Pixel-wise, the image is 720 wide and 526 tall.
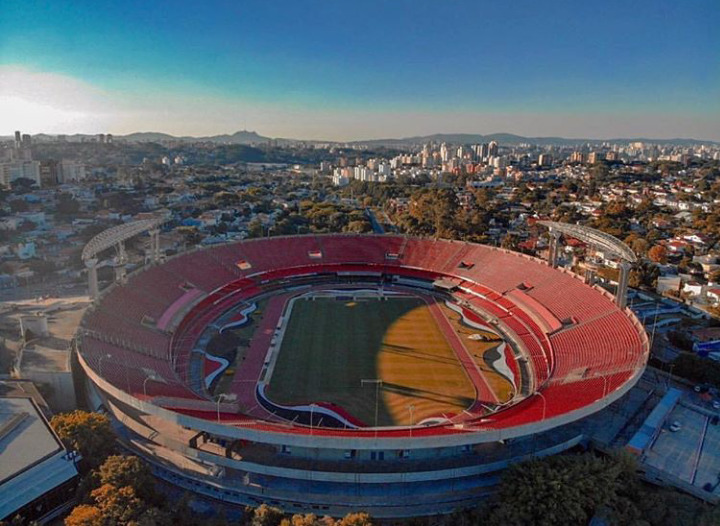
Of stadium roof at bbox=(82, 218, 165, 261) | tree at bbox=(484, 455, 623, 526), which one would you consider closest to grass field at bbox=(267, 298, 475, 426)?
tree at bbox=(484, 455, 623, 526)

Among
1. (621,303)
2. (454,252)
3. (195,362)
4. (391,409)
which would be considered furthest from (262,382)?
(454,252)

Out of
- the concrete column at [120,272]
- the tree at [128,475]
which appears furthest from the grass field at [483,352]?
the concrete column at [120,272]

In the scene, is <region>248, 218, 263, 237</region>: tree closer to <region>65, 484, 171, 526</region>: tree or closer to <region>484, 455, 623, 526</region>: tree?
<region>65, 484, 171, 526</region>: tree

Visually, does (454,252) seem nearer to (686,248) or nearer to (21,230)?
(686,248)

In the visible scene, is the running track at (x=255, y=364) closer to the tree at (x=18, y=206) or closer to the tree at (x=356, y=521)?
the tree at (x=356, y=521)

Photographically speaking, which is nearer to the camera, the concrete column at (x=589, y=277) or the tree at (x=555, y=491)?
the tree at (x=555, y=491)

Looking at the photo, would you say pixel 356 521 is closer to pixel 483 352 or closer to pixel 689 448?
pixel 689 448
